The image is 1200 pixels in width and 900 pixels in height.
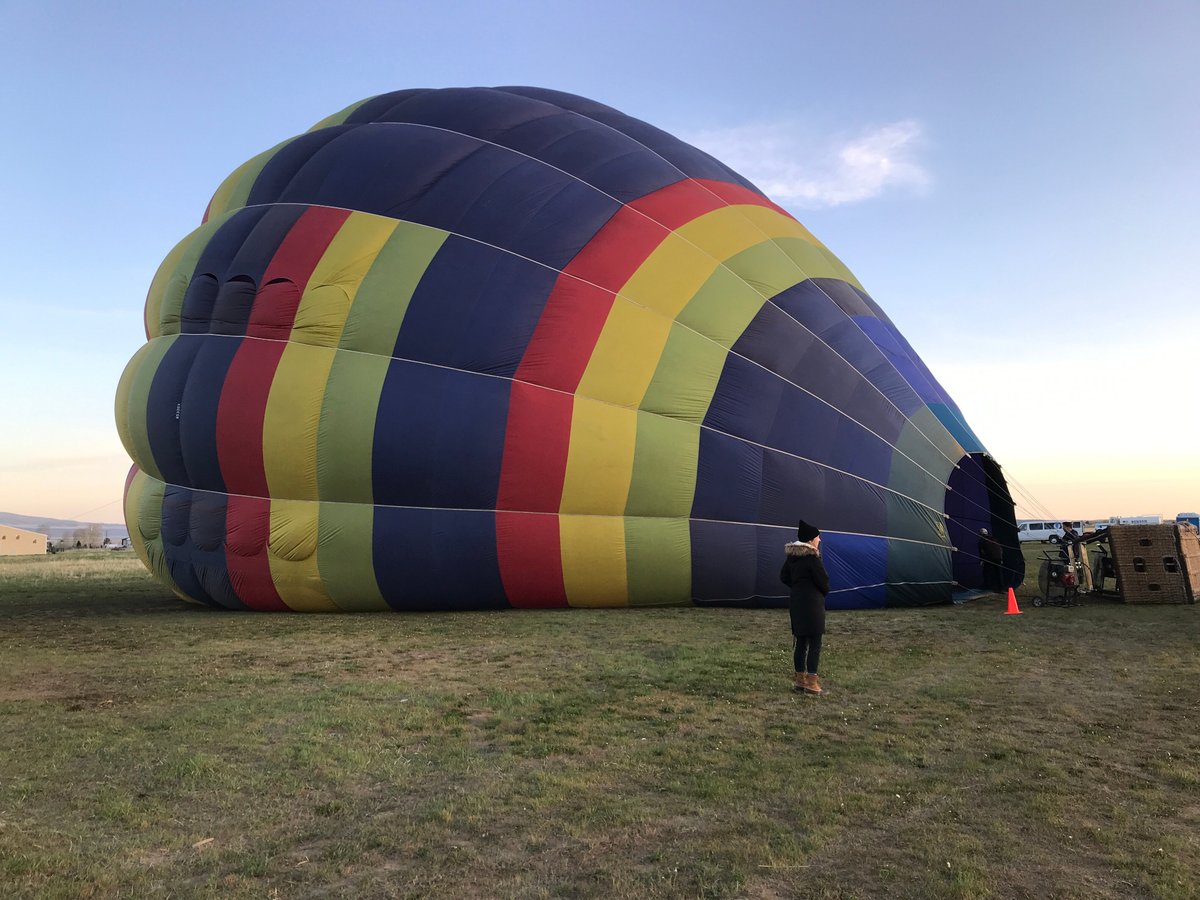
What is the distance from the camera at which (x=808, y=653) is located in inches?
226

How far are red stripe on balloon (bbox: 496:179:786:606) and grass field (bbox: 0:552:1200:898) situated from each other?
1.69 meters

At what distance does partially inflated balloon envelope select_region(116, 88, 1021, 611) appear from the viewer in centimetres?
912

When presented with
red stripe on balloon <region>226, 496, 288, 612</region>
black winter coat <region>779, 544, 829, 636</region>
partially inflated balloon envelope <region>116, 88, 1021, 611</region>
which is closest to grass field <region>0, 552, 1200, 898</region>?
black winter coat <region>779, 544, 829, 636</region>

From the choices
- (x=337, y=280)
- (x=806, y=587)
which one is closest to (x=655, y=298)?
(x=337, y=280)

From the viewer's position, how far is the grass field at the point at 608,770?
294 cm

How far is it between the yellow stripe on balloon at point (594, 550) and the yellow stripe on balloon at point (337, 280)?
11.2 ft

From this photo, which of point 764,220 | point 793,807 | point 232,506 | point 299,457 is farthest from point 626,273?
point 793,807

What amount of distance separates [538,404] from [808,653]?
439cm

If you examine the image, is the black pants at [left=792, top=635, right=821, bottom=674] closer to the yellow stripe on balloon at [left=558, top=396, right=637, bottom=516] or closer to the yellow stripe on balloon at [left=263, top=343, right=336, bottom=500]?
the yellow stripe on balloon at [left=558, top=396, right=637, bottom=516]

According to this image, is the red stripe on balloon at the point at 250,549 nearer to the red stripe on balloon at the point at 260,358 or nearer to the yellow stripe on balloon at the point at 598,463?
the red stripe on balloon at the point at 260,358

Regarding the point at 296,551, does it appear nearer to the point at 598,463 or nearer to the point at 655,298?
the point at 598,463

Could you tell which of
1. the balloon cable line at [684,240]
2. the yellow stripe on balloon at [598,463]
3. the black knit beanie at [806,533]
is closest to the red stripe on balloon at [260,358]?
the balloon cable line at [684,240]

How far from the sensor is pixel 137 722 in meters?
4.98

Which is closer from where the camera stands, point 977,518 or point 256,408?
point 256,408
